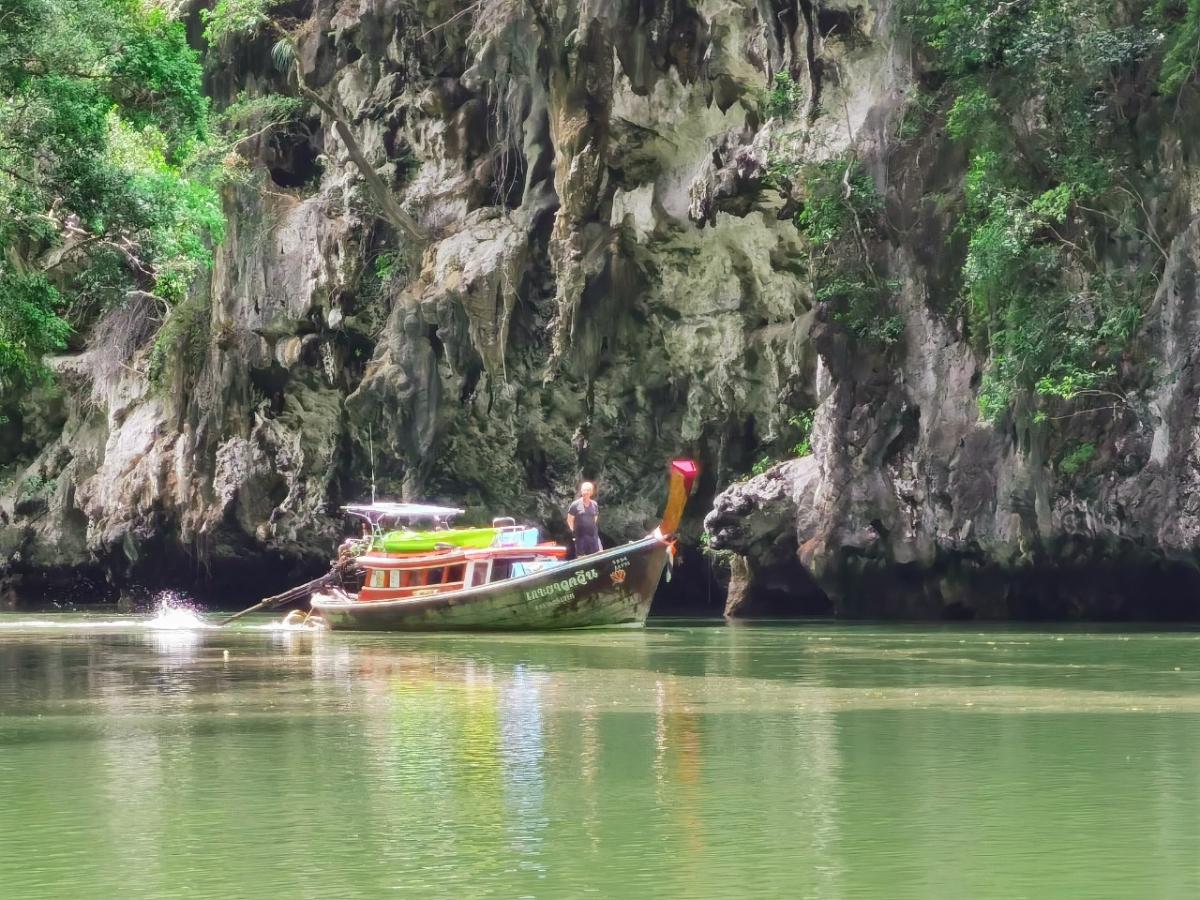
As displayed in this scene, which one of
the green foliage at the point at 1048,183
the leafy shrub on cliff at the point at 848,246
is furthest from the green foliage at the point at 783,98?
the green foliage at the point at 1048,183

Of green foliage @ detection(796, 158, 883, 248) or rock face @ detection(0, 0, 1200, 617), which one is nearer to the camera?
rock face @ detection(0, 0, 1200, 617)

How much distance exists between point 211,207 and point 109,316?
84.4 feet

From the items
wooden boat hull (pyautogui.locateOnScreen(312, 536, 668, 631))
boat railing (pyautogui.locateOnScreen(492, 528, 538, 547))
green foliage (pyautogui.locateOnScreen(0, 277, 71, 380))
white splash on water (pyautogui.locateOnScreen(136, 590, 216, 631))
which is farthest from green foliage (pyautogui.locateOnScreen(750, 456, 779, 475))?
green foliage (pyautogui.locateOnScreen(0, 277, 71, 380))

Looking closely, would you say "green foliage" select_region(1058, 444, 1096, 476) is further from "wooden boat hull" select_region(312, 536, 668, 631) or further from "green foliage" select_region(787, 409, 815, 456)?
"green foliage" select_region(787, 409, 815, 456)

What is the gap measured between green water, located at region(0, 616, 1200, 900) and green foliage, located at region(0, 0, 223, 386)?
250 inches

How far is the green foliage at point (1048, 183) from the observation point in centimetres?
2948

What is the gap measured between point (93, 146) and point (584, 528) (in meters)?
11.3

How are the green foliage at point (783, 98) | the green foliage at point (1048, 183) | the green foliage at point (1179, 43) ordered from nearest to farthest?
the green foliage at point (1179, 43) < the green foliage at point (1048, 183) < the green foliage at point (783, 98)

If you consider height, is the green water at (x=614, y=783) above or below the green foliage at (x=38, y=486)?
below

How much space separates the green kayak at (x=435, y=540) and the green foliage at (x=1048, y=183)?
8587mm

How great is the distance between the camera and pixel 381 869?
25.6ft

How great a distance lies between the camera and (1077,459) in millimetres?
31078

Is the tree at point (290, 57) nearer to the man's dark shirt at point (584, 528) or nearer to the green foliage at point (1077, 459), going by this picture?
the man's dark shirt at point (584, 528)

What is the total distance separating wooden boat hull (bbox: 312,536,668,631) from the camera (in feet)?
97.5
